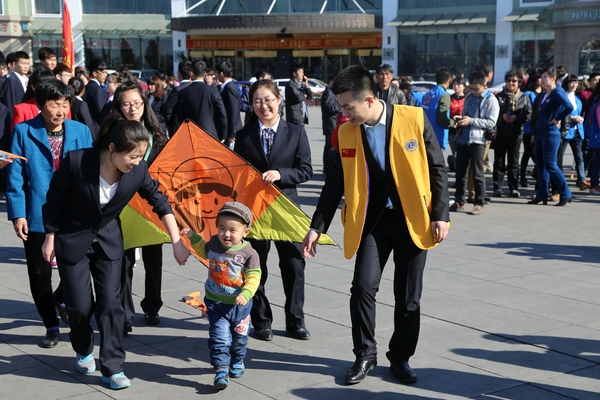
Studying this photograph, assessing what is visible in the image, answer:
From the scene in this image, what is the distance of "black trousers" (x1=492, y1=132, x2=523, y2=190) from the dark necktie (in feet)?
22.9

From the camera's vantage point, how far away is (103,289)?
4.81 m

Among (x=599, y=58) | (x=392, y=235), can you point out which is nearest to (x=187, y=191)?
(x=392, y=235)

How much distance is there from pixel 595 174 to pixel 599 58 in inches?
1075

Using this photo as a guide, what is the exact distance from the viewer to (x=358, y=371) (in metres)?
4.76

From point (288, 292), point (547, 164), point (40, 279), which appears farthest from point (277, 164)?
point (547, 164)

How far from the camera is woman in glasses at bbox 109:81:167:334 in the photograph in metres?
5.88

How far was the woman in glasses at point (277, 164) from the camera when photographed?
5680mm

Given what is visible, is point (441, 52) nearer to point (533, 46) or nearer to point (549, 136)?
point (533, 46)

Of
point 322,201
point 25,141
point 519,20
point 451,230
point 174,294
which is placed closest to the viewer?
point 322,201

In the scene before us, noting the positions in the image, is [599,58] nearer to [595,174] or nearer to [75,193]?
[595,174]

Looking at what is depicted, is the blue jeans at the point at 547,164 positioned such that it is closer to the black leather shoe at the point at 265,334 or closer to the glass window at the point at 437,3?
the black leather shoe at the point at 265,334

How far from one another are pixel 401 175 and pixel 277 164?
1317mm

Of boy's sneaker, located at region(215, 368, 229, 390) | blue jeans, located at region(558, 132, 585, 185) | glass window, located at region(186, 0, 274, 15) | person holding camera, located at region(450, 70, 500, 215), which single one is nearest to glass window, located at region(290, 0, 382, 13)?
glass window, located at region(186, 0, 274, 15)

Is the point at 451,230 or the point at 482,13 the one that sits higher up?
the point at 482,13
